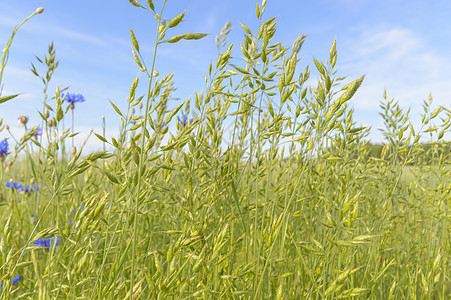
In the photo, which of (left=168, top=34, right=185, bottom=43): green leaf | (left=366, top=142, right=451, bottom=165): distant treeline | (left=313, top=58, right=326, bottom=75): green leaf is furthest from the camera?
(left=366, top=142, right=451, bottom=165): distant treeline

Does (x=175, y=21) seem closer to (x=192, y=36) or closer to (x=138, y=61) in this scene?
(x=192, y=36)

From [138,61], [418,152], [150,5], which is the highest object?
[150,5]

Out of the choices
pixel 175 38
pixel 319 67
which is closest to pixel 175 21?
pixel 175 38

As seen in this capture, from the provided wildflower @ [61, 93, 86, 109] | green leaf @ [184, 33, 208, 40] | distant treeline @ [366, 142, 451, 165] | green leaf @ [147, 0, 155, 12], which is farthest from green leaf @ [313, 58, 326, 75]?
wildflower @ [61, 93, 86, 109]

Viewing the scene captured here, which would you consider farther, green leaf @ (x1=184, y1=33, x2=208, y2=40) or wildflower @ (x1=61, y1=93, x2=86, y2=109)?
wildflower @ (x1=61, y1=93, x2=86, y2=109)

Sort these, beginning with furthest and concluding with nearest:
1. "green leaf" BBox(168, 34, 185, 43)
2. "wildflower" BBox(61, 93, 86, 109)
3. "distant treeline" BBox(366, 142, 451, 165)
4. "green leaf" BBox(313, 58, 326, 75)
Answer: "wildflower" BBox(61, 93, 86, 109) < "distant treeline" BBox(366, 142, 451, 165) < "green leaf" BBox(313, 58, 326, 75) < "green leaf" BBox(168, 34, 185, 43)

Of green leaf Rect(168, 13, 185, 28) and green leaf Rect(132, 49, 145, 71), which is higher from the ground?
A: green leaf Rect(168, 13, 185, 28)

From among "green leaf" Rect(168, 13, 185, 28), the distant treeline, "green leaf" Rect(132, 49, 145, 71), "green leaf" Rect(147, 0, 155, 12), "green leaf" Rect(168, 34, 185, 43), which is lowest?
the distant treeline

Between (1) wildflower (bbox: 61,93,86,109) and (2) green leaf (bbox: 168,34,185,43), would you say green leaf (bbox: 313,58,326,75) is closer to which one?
(2) green leaf (bbox: 168,34,185,43)

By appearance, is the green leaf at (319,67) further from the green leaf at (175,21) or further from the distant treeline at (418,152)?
the distant treeline at (418,152)

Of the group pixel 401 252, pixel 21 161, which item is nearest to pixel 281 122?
pixel 401 252

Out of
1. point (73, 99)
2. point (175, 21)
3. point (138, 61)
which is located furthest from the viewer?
point (73, 99)

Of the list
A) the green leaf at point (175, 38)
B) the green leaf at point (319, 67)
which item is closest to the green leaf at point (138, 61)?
the green leaf at point (175, 38)

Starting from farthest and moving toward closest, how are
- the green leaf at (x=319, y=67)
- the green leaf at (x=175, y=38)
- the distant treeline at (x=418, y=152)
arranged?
the distant treeline at (x=418, y=152) → the green leaf at (x=319, y=67) → the green leaf at (x=175, y=38)
